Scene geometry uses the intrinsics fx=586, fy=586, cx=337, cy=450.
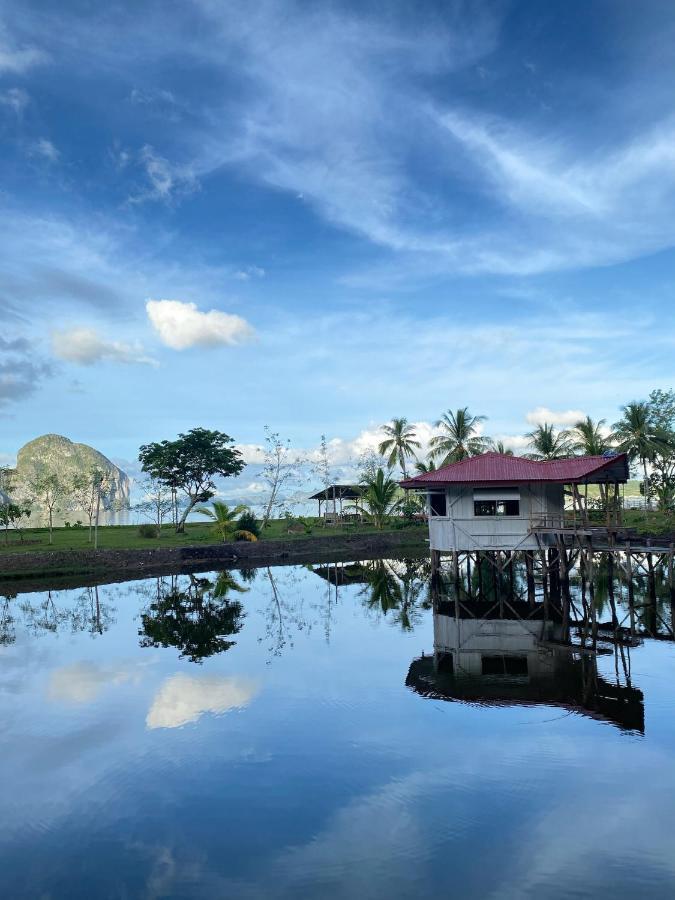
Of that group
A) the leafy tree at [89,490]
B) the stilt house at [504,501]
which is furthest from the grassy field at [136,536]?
the stilt house at [504,501]

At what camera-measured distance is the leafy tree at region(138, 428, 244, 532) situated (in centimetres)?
5884

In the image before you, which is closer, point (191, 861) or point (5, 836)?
point (191, 861)

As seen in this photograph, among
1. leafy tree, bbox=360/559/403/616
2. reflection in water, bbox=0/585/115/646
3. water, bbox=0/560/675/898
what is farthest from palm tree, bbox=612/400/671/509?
reflection in water, bbox=0/585/115/646

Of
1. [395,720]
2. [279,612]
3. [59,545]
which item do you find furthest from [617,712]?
[59,545]

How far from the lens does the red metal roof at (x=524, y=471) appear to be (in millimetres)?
25453

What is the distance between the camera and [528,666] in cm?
1859

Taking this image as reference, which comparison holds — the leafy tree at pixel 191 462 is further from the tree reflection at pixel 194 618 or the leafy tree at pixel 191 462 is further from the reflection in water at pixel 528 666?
the reflection in water at pixel 528 666

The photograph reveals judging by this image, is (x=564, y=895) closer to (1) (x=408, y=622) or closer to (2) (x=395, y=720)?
(2) (x=395, y=720)

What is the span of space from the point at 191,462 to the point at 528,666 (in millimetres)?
47233

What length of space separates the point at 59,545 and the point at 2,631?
70.7 feet

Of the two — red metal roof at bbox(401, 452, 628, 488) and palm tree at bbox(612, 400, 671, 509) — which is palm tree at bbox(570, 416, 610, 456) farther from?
red metal roof at bbox(401, 452, 628, 488)

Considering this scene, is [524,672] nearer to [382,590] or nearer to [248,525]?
[382,590]

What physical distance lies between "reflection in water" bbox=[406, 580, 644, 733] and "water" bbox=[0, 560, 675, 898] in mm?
108

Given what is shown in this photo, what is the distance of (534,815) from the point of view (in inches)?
397
